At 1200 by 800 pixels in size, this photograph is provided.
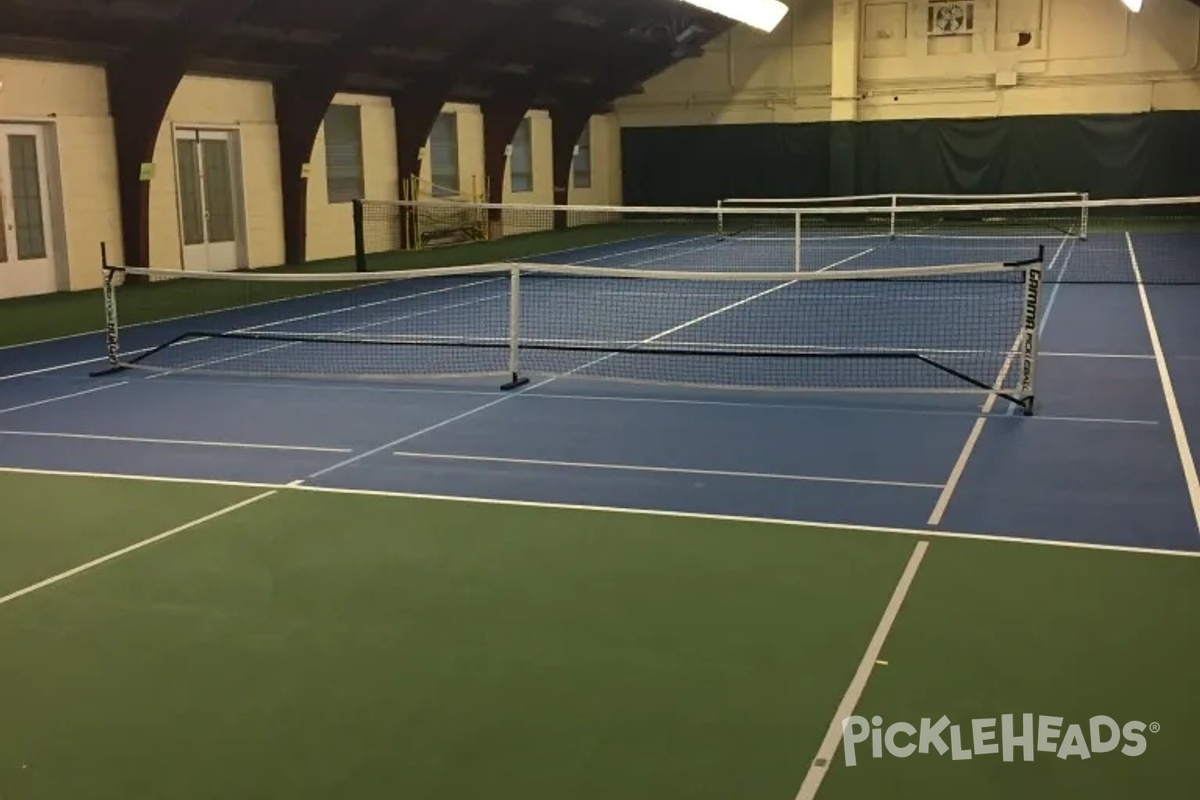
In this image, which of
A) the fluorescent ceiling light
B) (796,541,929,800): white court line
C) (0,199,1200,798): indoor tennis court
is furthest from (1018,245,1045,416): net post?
the fluorescent ceiling light

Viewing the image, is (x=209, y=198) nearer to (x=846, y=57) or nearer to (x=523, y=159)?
(x=523, y=159)

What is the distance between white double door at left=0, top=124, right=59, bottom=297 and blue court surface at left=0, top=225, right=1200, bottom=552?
16.3 ft

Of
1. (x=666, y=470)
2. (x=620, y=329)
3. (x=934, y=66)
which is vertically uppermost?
(x=934, y=66)

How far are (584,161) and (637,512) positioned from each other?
30167 millimetres

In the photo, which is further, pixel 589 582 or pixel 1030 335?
pixel 1030 335

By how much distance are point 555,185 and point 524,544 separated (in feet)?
92.4

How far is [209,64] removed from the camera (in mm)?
21344

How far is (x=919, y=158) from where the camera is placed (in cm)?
3341

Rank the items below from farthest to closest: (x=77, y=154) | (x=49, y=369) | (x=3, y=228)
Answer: (x=77, y=154) → (x=3, y=228) → (x=49, y=369)

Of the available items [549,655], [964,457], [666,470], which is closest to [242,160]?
[666,470]

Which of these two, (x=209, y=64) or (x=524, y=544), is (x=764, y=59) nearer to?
(x=209, y=64)

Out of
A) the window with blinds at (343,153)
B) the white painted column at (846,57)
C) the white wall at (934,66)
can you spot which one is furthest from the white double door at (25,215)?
the white painted column at (846,57)

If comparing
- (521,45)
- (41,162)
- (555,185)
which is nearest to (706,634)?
(41,162)

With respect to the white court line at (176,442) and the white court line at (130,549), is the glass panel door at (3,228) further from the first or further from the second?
the white court line at (130,549)
